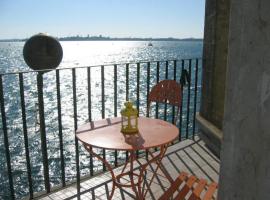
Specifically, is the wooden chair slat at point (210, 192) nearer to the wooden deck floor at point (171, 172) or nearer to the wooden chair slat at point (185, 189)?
the wooden chair slat at point (185, 189)

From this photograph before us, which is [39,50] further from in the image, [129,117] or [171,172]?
[129,117]

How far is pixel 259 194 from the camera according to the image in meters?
1.21

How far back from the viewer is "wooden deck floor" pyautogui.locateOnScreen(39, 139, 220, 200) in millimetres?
3707

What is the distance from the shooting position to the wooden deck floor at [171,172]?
12.2ft

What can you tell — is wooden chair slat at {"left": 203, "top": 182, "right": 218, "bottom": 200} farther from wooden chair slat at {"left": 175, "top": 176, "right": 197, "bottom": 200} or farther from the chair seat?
wooden chair slat at {"left": 175, "top": 176, "right": 197, "bottom": 200}

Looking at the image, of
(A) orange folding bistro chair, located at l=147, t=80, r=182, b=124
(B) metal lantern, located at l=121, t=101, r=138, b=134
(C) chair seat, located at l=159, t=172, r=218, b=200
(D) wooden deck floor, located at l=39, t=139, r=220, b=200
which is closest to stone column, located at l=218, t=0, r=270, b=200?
(C) chair seat, located at l=159, t=172, r=218, b=200

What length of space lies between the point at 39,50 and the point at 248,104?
654 cm

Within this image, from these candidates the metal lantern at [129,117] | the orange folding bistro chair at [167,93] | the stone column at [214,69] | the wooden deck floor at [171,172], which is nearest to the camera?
the metal lantern at [129,117]

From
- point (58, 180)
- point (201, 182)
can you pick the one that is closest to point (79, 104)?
point (58, 180)

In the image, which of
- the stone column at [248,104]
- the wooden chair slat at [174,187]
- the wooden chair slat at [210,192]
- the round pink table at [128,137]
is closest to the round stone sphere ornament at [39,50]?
the round pink table at [128,137]

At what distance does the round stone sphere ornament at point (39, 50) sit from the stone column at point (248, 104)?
6.35m

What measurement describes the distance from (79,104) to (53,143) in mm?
16293

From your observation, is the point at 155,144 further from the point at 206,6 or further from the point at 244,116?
the point at 206,6

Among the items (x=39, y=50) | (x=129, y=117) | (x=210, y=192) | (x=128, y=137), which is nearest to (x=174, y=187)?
(x=210, y=192)
